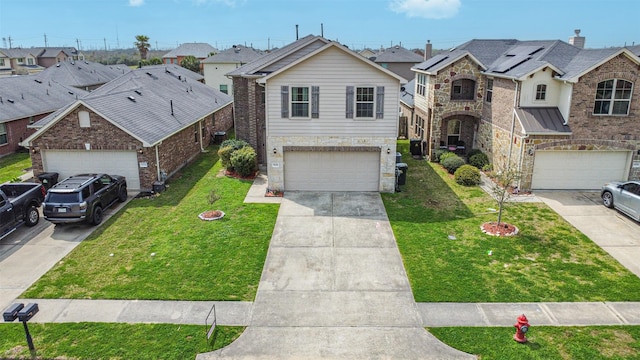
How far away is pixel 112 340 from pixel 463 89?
23099mm

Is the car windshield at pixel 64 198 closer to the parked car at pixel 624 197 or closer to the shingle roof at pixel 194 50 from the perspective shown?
the parked car at pixel 624 197

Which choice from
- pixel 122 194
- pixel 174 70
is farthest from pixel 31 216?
pixel 174 70

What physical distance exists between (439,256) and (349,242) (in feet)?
10.1

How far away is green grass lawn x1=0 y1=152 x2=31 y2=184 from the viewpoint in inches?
908

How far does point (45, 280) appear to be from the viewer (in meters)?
12.4

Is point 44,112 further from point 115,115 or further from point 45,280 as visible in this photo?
point 45,280

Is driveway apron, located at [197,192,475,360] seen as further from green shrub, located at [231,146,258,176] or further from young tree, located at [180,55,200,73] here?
young tree, located at [180,55,200,73]

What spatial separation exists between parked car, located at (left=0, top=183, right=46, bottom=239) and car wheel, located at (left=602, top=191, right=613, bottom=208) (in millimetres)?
22798

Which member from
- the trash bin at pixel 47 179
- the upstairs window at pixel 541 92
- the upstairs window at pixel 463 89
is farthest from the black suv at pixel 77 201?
the upstairs window at pixel 463 89

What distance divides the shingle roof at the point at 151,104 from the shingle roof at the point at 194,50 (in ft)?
178

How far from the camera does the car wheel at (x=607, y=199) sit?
1783 centimetres

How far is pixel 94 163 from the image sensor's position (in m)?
20.3

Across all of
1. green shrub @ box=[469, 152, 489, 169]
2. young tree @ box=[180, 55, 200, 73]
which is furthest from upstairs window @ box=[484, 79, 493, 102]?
young tree @ box=[180, 55, 200, 73]

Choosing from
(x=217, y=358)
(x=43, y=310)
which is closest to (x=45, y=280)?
(x=43, y=310)
